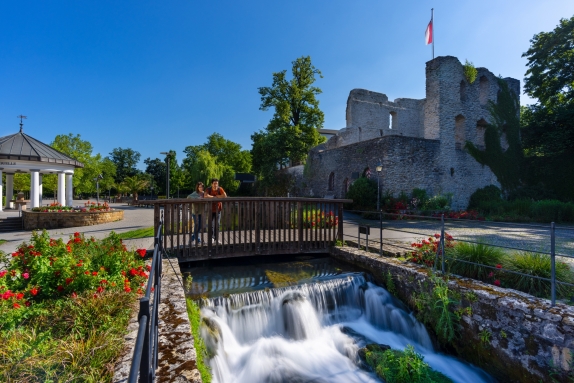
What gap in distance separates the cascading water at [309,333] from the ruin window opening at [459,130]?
1799 centimetres

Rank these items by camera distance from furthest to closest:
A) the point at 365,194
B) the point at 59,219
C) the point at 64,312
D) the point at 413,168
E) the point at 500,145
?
the point at 500,145 < the point at 413,168 < the point at 365,194 < the point at 59,219 < the point at 64,312

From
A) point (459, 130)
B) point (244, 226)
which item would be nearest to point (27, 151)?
point (244, 226)

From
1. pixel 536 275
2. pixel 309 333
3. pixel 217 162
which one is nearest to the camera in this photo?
pixel 536 275

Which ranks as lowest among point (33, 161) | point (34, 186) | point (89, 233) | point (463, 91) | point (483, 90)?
point (89, 233)

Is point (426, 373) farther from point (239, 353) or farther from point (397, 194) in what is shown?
point (397, 194)

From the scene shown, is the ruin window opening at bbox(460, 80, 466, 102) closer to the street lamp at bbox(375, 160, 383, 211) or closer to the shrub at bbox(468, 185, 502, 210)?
the shrub at bbox(468, 185, 502, 210)

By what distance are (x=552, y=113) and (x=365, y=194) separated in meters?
15.0

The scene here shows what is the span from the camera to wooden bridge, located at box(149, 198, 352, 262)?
681 centimetres

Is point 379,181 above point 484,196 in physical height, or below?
above

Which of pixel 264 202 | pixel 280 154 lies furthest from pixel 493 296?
pixel 280 154

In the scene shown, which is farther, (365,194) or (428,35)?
(428,35)

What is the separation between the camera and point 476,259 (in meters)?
5.09

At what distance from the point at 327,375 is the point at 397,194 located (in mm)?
14905

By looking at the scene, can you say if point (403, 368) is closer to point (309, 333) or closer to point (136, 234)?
point (309, 333)
